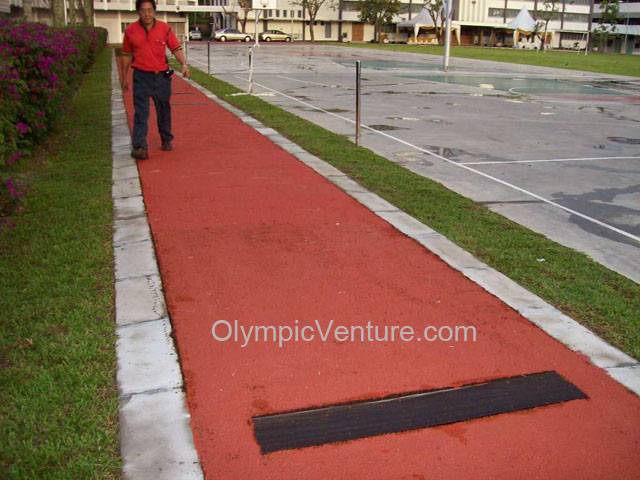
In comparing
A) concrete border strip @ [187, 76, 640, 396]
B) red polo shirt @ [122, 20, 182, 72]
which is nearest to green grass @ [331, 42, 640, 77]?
red polo shirt @ [122, 20, 182, 72]

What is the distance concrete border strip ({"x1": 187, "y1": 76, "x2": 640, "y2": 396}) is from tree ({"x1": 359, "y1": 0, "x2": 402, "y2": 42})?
82602mm

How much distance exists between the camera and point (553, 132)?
13008 millimetres

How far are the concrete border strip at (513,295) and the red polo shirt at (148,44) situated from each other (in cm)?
274

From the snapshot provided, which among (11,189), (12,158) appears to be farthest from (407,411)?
(12,158)

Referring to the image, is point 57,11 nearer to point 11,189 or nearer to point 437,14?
point 11,189

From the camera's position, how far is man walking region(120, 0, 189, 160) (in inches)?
341

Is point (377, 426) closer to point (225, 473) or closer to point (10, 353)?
point (225, 473)

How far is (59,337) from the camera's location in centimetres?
391

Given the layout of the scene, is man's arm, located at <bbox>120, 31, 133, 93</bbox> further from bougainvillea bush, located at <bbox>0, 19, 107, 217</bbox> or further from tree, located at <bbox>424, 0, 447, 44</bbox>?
tree, located at <bbox>424, 0, 447, 44</bbox>

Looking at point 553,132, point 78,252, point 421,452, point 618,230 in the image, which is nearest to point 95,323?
point 78,252

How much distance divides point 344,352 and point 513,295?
1.43m

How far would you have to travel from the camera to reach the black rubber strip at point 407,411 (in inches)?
125

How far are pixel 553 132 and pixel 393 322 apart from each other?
32.3ft

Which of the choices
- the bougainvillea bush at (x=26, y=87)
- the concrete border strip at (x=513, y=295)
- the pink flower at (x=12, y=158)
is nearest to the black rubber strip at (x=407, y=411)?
the concrete border strip at (x=513, y=295)
